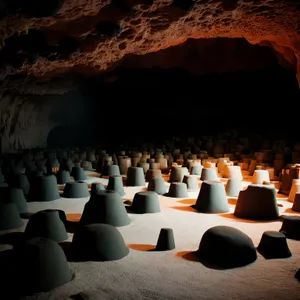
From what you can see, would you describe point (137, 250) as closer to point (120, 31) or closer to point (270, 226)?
point (270, 226)

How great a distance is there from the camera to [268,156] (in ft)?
22.7

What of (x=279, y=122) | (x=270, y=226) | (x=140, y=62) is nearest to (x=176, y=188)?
(x=270, y=226)

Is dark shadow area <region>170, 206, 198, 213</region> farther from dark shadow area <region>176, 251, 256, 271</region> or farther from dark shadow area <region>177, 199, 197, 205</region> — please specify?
dark shadow area <region>176, 251, 256, 271</region>

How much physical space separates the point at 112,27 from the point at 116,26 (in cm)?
5

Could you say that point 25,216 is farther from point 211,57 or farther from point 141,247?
point 211,57

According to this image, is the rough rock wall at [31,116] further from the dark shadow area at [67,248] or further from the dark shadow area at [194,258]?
the dark shadow area at [194,258]

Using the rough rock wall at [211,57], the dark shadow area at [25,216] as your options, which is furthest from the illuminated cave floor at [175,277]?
the rough rock wall at [211,57]

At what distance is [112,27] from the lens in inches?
159

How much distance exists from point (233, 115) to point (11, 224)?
1040 centimetres

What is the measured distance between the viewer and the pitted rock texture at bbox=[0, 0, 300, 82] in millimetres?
3520

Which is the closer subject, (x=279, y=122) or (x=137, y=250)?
(x=137, y=250)

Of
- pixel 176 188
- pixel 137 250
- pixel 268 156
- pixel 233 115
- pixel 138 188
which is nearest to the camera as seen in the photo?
pixel 137 250

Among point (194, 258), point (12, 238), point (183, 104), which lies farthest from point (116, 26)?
point (183, 104)

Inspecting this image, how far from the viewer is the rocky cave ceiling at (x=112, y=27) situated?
11.5 ft
